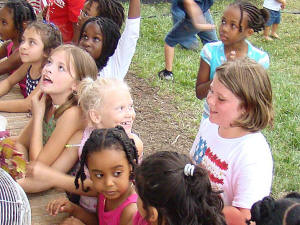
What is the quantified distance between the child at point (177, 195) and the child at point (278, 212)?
0.56ft

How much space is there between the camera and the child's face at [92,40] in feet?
9.58

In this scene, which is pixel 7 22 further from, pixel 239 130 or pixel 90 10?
pixel 239 130

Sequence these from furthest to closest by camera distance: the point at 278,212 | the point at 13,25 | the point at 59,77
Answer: the point at 13,25, the point at 59,77, the point at 278,212

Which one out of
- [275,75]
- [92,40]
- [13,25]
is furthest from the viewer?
[275,75]

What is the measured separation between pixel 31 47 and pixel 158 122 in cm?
179

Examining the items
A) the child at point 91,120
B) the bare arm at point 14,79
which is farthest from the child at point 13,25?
the child at point 91,120

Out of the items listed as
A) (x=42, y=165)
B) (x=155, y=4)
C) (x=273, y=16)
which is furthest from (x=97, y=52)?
(x=155, y=4)

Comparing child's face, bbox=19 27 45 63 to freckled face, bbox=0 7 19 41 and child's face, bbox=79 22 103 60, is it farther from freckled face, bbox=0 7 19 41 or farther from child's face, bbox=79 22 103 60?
freckled face, bbox=0 7 19 41

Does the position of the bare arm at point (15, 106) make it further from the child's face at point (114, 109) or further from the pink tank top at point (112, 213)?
the pink tank top at point (112, 213)

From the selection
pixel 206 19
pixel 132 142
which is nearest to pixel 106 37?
pixel 132 142

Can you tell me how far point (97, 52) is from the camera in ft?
9.67

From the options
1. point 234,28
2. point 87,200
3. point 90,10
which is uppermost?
point 234,28

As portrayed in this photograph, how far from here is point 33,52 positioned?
9.71 ft

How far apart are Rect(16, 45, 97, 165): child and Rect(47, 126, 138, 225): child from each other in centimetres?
36
